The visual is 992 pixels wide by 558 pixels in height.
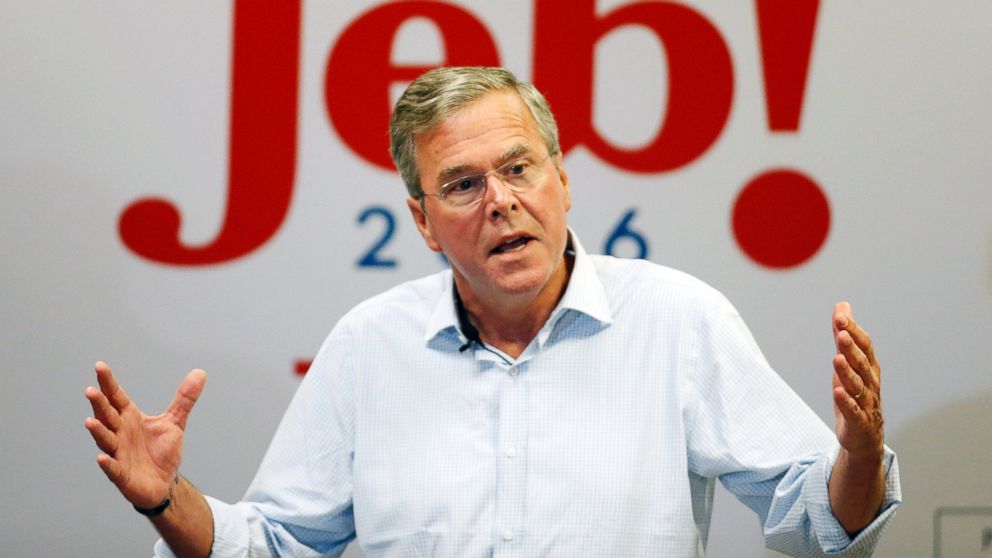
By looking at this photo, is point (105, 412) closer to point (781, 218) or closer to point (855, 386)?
point (855, 386)

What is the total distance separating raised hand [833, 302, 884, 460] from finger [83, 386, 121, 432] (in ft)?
3.39

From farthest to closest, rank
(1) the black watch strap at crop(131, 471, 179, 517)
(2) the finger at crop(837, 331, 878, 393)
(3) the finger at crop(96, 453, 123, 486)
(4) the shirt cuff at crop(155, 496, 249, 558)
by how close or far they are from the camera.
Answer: (4) the shirt cuff at crop(155, 496, 249, 558)
(1) the black watch strap at crop(131, 471, 179, 517)
(3) the finger at crop(96, 453, 123, 486)
(2) the finger at crop(837, 331, 878, 393)

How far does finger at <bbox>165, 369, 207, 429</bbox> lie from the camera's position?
175 cm

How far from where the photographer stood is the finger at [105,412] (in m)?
1.65

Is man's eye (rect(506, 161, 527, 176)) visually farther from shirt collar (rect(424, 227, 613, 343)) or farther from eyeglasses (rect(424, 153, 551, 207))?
shirt collar (rect(424, 227, 613, 343))

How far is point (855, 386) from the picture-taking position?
150 cm

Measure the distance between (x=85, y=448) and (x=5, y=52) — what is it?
98cm

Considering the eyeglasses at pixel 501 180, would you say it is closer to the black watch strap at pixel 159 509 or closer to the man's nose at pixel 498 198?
the man's nose at pixel 498 198

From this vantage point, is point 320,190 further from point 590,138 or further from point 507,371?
point 507,371

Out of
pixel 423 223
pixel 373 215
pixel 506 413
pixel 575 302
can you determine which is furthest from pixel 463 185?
pixel 373 215

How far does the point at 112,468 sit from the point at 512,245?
0.72m

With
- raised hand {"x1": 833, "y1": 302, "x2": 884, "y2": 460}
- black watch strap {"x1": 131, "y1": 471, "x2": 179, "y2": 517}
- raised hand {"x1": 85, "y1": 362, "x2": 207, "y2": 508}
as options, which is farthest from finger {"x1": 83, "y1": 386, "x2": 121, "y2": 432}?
raised hand {"x1": 833, "y1": 302, "x2": 884, "y2": 460}

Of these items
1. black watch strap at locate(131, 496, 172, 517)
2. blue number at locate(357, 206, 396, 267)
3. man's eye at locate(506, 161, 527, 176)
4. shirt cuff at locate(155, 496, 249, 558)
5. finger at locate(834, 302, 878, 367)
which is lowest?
shirt cuff at locate(155, 496, 249, 558)

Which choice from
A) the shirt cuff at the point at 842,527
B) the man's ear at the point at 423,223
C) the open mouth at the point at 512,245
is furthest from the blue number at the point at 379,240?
the shirt cuff at the point at 842,527
